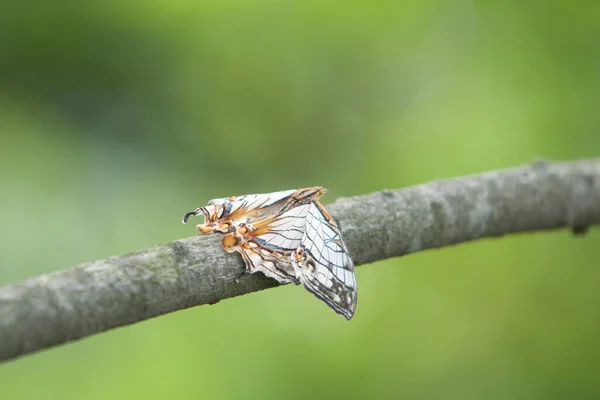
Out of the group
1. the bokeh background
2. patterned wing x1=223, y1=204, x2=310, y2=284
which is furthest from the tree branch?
the bokeh background

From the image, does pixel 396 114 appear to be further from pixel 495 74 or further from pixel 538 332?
pixel 538 332

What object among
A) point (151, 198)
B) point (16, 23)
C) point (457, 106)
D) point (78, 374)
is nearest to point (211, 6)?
point (16, 23)

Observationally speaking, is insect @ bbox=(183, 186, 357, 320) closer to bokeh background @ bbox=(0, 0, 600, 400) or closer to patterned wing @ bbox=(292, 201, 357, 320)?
patterned wing @ bbox=(292, 201, 357, 320)

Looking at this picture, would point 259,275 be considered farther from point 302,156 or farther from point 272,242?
point 302,156

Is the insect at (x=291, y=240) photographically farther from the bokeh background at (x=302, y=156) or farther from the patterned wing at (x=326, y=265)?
the bokeh background at (x=302, y=156)

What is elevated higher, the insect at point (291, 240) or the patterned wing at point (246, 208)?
the patterned wing at point (246, 208)

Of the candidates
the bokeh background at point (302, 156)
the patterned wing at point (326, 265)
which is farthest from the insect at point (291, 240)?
the bokeh background at point (302, 156)
